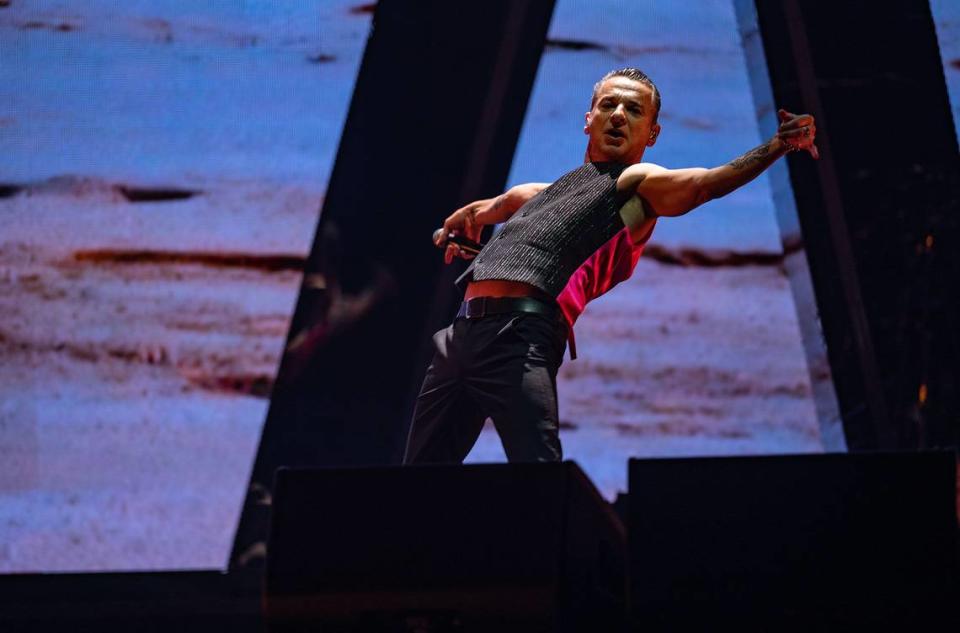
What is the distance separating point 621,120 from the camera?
2.62 metres

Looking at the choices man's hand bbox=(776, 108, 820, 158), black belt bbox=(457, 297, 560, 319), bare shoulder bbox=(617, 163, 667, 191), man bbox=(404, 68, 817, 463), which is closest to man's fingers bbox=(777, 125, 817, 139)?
man's hand bbox=(776, 108, 820, 158)

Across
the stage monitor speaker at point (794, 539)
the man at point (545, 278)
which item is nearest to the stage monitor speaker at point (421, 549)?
the stage monitor speaker at point (794, 539)

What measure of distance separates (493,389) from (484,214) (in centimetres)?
65

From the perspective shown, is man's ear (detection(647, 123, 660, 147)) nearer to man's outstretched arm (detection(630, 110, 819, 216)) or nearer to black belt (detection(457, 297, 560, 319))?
man's outstretched arm (detection(630, 110, 819, 216))

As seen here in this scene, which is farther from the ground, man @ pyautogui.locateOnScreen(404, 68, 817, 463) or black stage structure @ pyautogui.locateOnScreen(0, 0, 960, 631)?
black stage structure @ pyautogui.locateOnScreen(0, 0, 960, 631)

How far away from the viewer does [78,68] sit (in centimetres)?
400

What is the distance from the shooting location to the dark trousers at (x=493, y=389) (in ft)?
7.70

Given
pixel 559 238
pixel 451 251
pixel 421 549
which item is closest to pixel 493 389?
pixel 559 238

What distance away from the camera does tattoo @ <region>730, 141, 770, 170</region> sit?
2230 mm

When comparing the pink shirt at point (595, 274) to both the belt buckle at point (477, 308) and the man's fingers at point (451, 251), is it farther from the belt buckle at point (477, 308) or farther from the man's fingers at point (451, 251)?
the man's fingers at point (451, 251)

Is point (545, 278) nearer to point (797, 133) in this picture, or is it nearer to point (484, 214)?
point (484, 214)

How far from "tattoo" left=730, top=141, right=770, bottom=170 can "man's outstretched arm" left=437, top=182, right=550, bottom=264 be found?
2.00ft

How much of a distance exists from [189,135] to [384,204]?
732 mm

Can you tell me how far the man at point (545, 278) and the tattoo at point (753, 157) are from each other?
0.04 feet
